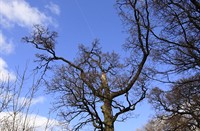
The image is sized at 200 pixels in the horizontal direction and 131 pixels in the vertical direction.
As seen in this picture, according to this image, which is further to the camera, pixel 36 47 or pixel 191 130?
pixel 191 130

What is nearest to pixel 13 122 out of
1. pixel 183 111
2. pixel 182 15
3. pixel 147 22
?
pixel 182 15

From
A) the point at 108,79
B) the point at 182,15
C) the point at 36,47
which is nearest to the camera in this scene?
the point at 182,15

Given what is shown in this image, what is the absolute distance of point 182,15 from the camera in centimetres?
1070

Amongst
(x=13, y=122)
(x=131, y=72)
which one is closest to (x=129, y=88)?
(x=131, y=72)

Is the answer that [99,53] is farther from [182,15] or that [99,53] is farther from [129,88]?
[182,15]

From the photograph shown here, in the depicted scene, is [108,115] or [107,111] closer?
[108,115]

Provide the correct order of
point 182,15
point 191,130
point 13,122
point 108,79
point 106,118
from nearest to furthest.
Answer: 1. point 13,122
2. point 182,15
3. point 106,118
4. point 108,79
5. point 191,130

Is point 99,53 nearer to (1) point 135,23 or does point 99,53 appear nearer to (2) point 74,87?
(2) point 74,87

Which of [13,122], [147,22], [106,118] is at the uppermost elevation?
[147,22]

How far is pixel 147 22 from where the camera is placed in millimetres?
13477

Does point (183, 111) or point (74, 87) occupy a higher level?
point (183, 111)

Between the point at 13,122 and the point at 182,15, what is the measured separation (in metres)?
Answer: 7.47

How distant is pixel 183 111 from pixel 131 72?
11.0 meters

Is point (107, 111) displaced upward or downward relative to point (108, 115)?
upward
